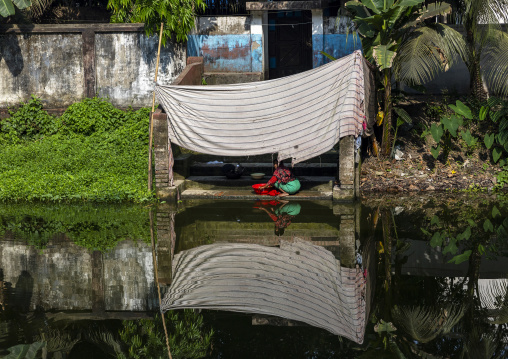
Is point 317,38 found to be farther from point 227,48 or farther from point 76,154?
point 76,154

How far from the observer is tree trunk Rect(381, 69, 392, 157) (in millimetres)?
13062

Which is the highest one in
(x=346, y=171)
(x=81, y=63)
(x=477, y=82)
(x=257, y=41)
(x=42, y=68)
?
(x=257, y=41)

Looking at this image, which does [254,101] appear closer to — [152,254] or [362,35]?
[362,35]

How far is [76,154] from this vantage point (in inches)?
544

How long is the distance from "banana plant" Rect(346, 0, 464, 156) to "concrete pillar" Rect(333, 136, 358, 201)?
153 centimetres

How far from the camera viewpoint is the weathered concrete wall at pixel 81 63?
50.9ft

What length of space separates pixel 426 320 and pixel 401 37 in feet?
24.3

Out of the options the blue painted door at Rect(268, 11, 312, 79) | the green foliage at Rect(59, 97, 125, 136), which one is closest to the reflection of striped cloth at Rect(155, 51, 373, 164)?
the green foliage at Rect(59, 97, 125, 136)

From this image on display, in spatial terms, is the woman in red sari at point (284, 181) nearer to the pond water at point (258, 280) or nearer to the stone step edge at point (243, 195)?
the stone step edge at point (243, 195)

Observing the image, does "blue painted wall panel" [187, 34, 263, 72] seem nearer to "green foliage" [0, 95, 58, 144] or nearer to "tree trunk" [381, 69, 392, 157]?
"green foliage" [0, 95, 58, 144]

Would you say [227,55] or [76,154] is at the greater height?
[227,55]

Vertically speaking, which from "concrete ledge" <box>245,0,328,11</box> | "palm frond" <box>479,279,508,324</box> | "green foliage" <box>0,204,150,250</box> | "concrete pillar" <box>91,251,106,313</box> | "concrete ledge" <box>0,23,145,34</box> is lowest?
"green foliage" <box>0,204,150,250</box>

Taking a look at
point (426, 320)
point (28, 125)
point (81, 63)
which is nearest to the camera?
point (426, 320)

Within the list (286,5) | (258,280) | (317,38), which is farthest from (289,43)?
(258,280)
